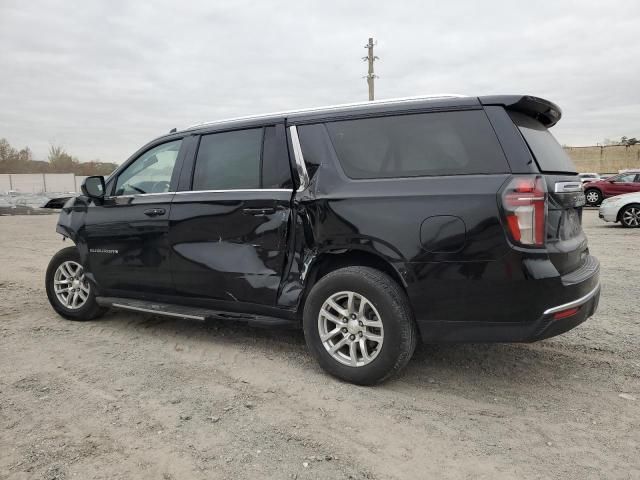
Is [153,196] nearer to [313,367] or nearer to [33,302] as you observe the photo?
[313,367]

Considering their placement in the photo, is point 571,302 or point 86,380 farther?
point 86,380

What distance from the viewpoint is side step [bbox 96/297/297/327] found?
12.2 feet

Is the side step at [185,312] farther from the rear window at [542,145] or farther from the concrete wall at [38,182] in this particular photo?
the concrete wall at [38,182]

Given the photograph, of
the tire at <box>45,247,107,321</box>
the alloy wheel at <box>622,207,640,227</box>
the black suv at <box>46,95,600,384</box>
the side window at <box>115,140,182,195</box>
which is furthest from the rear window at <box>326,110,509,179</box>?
the alloy wheel at <box>622,207,640,227</box>

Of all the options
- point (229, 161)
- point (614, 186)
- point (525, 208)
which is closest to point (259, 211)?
point (229, 161)

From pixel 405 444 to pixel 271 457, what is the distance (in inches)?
27.4

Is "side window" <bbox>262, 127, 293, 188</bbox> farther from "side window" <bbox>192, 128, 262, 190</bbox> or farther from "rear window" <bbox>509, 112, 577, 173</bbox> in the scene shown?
"rear window" <bbox>509, 112, 577, 173</bbox>

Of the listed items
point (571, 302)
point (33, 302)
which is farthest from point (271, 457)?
point (33, 302)

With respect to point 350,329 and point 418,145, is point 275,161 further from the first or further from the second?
point 350,329

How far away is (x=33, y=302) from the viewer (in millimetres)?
5781

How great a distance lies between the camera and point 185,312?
4098 mm

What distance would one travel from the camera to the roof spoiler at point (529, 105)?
3025 millimetres

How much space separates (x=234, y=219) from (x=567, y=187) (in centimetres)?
235

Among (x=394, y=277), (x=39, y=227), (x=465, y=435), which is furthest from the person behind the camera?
(x=39, y=227)
